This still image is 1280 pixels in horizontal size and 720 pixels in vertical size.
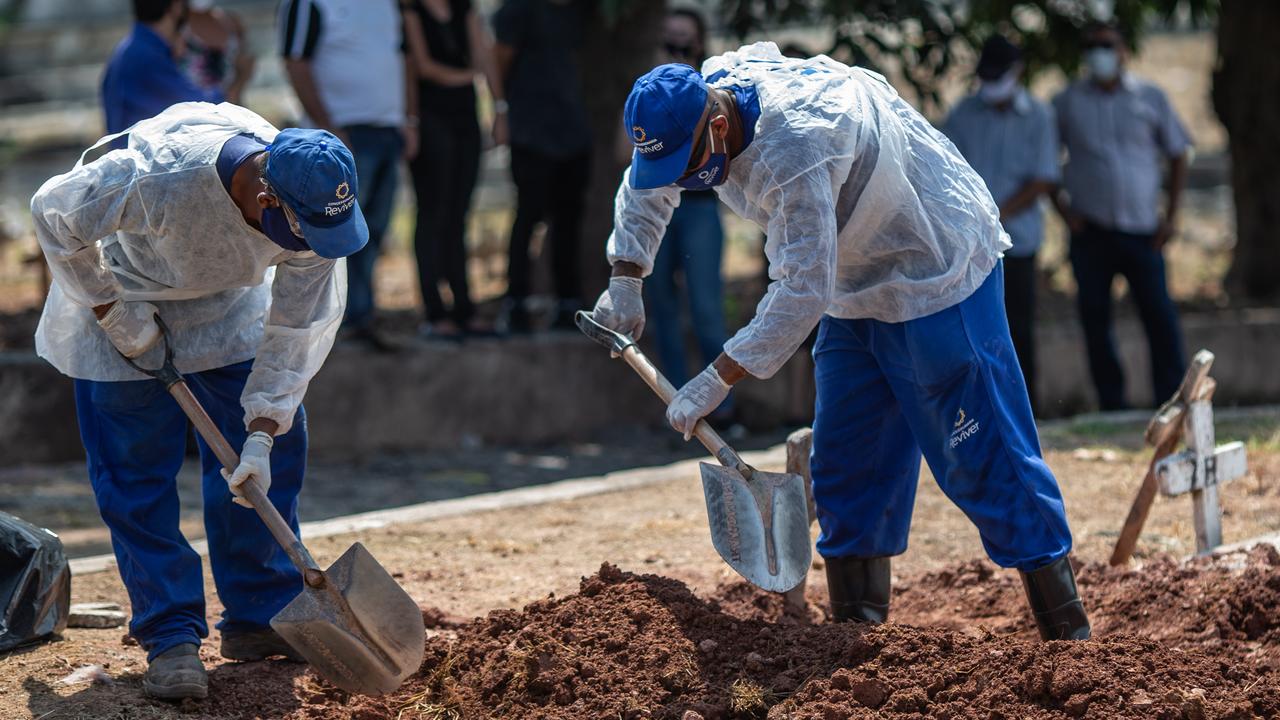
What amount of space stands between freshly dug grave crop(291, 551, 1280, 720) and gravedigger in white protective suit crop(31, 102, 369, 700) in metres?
0.45

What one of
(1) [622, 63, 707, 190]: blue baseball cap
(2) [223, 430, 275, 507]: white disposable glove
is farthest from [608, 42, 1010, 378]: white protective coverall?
(2) [223, 430, 275, 507]: white disposable glove

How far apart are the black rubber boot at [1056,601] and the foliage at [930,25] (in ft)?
16.6

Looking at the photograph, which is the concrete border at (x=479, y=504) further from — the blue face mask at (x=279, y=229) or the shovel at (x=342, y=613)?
the blue face mask at (x=279, y=229)

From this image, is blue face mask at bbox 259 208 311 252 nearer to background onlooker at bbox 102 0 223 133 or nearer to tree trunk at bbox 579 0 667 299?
background onlooker at bbox 102 0 223 133

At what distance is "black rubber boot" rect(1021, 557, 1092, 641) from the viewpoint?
4.38 m

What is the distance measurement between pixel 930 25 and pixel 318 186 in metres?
6.19

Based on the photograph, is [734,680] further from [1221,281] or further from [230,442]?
[1221,281]

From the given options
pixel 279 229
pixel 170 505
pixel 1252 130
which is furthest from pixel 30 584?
pixel 1252 130

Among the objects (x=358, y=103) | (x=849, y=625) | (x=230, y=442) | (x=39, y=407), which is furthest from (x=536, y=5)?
(x=849, y=625)

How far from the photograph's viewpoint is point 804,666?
4.15m

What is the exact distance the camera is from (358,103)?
7.85 m

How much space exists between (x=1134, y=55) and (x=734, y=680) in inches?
314

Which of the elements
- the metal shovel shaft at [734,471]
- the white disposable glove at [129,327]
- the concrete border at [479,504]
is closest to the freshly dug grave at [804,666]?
the metal shovel shaft at [734,471]

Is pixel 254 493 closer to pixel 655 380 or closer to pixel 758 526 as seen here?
pixel 655 380
